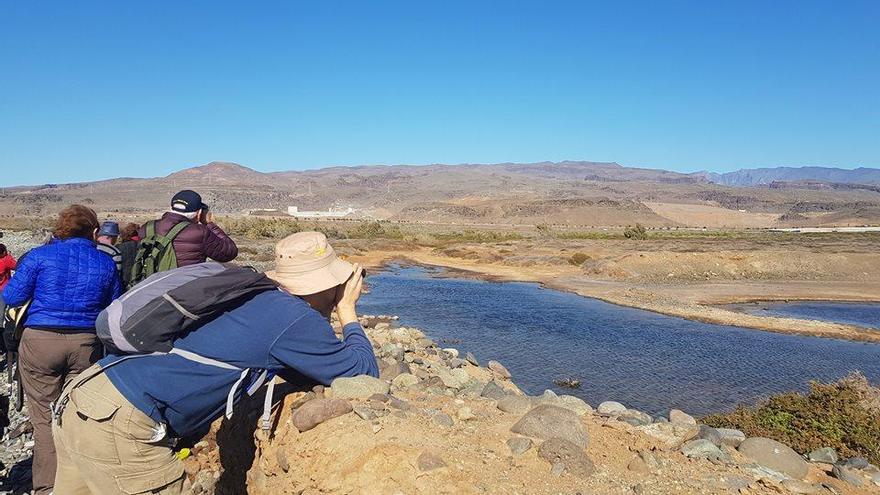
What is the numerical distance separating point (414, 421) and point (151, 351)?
237cm

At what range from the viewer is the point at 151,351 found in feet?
8.82

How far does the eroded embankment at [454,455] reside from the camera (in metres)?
3.79

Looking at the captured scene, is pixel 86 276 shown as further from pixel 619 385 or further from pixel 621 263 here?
pixel 621 263

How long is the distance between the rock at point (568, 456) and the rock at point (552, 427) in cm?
20

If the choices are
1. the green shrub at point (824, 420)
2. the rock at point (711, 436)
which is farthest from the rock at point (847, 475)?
the green shrub at point (824, 420)

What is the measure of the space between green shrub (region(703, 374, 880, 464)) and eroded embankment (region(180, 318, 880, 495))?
2536mm

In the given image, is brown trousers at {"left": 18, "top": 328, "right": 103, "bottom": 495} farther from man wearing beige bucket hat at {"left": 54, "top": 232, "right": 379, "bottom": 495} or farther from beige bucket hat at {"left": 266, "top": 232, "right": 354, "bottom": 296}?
beige bucket hat at {"left": 266, "top": 232, "right": 354, "bottom": 296}

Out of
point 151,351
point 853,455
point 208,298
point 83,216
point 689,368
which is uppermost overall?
point 83,216

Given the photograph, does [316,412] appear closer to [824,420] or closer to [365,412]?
[365,412]

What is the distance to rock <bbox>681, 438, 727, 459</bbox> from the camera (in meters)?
5.09

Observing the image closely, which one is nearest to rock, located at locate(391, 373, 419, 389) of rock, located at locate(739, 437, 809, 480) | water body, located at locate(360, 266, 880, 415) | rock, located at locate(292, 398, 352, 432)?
rock, located at locate(292, 398, 352, 432)

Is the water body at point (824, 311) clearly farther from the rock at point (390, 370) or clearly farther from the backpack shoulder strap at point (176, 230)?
the backpack shoulder strap at point (176, 230)

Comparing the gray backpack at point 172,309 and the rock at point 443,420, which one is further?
the rock at point 443,420

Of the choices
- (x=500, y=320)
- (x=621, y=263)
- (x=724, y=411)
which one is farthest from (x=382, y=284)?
(x=724, y=411)
